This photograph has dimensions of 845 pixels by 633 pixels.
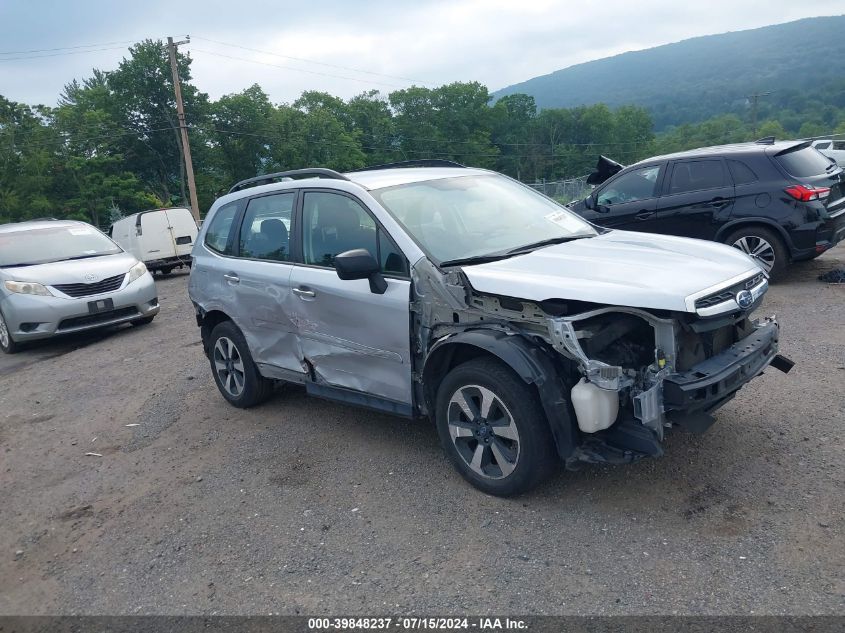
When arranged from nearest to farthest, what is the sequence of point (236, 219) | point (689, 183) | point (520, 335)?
point (520, 335) → point (236, 219) → point (689, 183)

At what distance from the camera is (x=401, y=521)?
3697 millimetres

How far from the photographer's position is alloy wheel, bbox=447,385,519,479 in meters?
3.59

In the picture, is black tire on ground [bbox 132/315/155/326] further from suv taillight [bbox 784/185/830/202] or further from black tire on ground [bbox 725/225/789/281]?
suv taillight [bbox 784/185/830/202]

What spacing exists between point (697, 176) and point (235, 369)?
6.13 m

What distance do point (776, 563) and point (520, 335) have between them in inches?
61.7

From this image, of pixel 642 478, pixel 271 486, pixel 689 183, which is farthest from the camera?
pixel 689 183

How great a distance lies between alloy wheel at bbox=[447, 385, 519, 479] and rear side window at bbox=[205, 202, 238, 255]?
2765mm

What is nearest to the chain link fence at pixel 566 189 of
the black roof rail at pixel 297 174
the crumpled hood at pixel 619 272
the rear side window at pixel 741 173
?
the rear side window at pixel 741 173

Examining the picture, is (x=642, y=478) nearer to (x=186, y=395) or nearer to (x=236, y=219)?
(x=236, y=219)

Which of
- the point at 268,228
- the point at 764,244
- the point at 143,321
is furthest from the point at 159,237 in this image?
the point at 764,244

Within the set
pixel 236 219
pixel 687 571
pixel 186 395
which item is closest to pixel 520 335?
pixel 687 571

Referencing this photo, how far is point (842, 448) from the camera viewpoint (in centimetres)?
390

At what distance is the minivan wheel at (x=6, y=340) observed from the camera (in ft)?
29.8

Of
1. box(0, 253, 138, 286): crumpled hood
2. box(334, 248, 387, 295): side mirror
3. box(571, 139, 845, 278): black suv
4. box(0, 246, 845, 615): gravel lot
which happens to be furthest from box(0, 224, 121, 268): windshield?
box(571, 139, 845, 278): black suv
